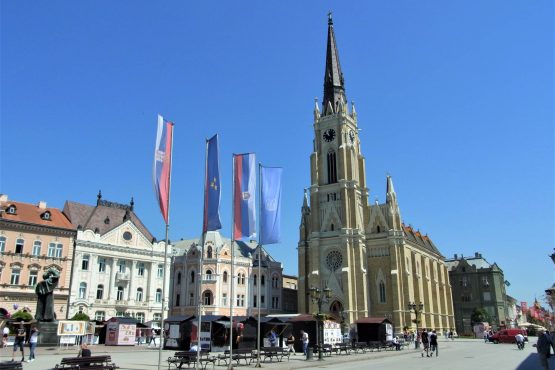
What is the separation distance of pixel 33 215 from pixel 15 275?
706 centimetres

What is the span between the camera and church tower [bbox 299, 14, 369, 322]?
67.9 metres

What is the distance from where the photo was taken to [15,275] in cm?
4838

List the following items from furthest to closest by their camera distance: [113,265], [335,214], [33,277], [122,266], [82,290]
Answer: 1. [335,214]
2. [122,266]
3. [113,265]
4. [82,290]
5. [33,277]

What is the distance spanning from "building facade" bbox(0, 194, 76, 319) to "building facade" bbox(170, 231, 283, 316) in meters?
19.0

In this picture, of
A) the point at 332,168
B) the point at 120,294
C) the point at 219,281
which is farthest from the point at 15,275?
the point at 332,168

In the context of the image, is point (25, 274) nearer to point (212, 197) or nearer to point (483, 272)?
point (212, 197)

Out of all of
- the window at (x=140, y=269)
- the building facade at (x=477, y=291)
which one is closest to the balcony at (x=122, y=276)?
the window at (x=140, y=269)

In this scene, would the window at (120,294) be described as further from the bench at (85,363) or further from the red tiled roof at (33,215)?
the bench at (85,363)

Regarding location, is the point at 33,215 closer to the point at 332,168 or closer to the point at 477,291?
the point at 332,168

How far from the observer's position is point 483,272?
102 m

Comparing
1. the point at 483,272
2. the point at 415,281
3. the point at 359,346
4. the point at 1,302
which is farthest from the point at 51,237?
the point at 483,272

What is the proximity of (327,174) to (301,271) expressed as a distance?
16421 mm

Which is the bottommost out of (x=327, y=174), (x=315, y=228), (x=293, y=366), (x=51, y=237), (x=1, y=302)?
Result: (x=293, y=366)

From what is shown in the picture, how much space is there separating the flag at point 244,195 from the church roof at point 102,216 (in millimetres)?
38018
